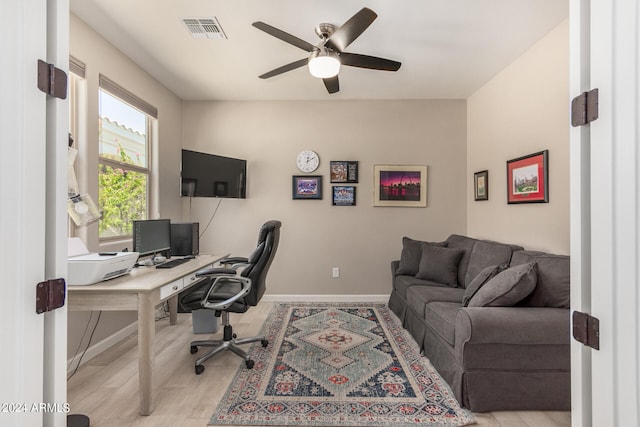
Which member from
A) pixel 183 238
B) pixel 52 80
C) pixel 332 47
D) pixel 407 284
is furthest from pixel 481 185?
pixel 52 80

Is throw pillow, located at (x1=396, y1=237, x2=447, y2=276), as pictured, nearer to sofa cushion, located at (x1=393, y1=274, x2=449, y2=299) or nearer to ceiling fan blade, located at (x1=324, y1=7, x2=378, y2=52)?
sofa cushion, located at (x1=393, y1=274, x2=449, y2=299)

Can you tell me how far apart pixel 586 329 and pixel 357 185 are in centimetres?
345

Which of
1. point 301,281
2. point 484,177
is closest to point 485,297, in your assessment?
point 484,177

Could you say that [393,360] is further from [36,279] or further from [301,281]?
[36,279]

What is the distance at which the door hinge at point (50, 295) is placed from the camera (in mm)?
806

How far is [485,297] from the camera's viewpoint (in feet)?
6.79

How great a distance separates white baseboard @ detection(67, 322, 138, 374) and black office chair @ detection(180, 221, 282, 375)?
31.8 inches

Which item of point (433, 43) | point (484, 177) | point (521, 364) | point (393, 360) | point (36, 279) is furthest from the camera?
point (484, 177)

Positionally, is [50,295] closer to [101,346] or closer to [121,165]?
[101,346]

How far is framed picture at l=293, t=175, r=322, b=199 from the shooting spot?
13.8 feet

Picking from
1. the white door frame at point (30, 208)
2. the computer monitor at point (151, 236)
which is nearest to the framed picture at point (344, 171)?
the computer monitor at point (151, 236)

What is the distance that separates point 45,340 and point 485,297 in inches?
87.9

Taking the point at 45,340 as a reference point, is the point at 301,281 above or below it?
below

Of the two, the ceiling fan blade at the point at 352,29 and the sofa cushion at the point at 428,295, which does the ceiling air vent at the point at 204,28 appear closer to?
the ceiling fan blade at the point at 352,29
